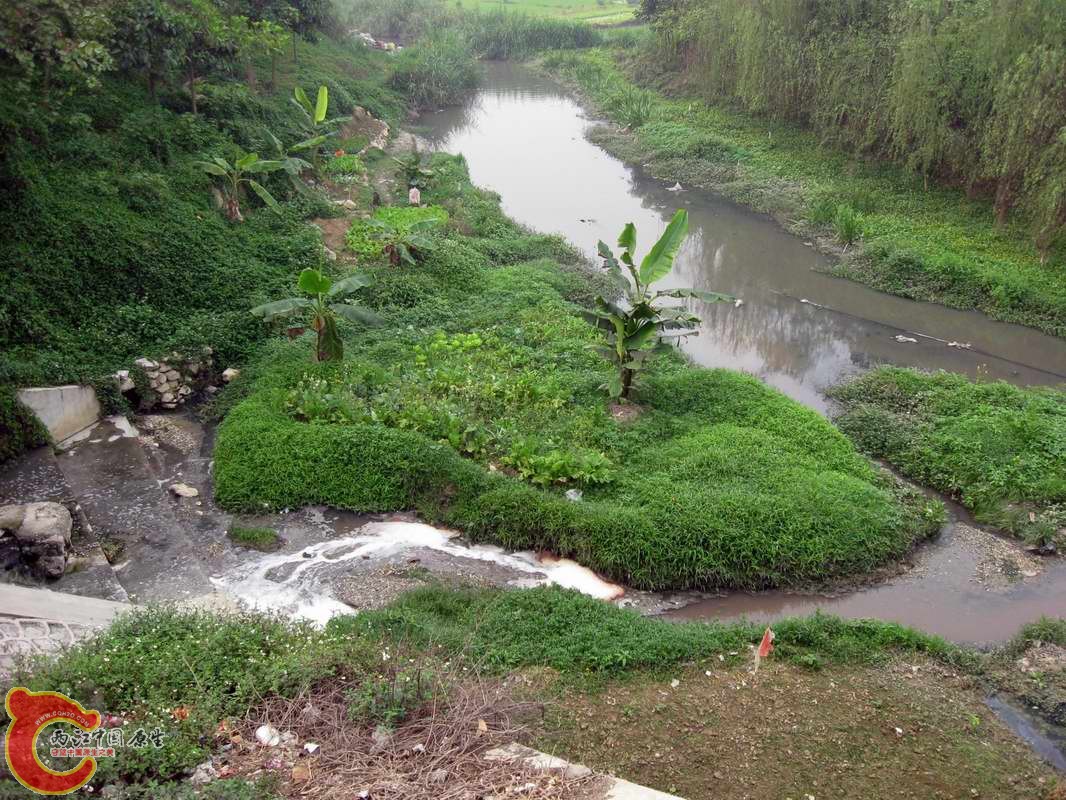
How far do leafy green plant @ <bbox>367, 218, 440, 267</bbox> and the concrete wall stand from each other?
16.5ft

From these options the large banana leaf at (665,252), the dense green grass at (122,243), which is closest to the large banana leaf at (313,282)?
the dense green grass at (122,243)

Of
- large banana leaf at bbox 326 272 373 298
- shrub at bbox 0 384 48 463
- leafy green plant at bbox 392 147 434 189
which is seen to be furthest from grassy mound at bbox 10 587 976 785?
leafy green plant at bbox 392 147 434 189

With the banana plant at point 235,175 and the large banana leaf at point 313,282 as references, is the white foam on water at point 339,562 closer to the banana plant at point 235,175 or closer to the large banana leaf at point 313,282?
the large banana leaf at point 313,282

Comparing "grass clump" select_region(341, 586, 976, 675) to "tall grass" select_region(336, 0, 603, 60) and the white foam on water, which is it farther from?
"tall grass" select_region(336, 0, 603, 60)

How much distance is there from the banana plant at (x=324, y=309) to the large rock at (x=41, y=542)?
3336 mm

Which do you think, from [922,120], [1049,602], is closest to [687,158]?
[922,120]

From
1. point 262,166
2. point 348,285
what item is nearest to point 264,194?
point 262,166

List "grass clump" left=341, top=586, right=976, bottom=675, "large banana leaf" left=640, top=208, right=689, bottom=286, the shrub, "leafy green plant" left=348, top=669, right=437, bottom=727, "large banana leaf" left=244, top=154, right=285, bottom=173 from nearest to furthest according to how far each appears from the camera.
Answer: "leafy green plant" left=348, top=669, right=437, bottom=727
"grass clump" left=341, top=586, right=976, bottom=675
the shrub
"large banana leaf" left=640, top=208, right=689, bottom=286
"large banana leaf" left=244, top=154, right=285, bottom=173

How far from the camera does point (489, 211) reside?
52.0 feet

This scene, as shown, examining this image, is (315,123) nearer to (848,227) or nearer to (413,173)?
(413,173)

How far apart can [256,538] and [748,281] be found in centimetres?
1032

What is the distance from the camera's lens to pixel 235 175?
12.2 meters

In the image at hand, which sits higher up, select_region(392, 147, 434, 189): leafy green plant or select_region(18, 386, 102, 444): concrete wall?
select_region(392, 147, 434, 189): leafy green plant

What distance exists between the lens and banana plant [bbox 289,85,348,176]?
13797 mm
